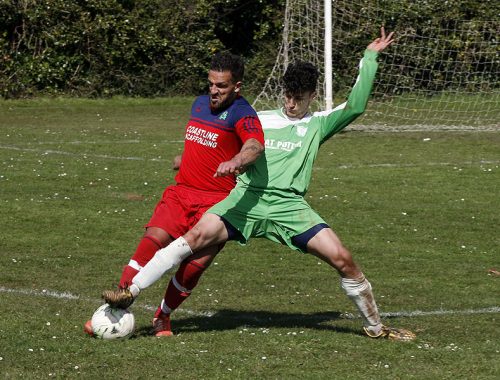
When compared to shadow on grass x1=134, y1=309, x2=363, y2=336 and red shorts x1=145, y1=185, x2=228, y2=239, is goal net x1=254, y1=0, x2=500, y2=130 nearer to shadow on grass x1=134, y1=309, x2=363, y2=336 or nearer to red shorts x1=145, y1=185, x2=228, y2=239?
shadow on grass x1=134, y1=309, x2=363, y2=336

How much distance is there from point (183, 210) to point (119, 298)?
0.92 metres

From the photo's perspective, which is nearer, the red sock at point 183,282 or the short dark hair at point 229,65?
the short dark hair at point 229,65

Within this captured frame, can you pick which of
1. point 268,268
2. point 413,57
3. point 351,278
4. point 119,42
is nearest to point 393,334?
point 351,278

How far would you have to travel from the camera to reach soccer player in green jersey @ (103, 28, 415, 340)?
7934 millimetres

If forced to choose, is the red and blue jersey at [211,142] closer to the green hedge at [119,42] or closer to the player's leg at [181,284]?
the player's leg at [181,284]

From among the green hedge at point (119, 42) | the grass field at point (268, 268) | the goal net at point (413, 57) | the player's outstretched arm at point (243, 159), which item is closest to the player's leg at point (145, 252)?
the grass field at point (268, 268)

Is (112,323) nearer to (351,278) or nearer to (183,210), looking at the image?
(183,210)

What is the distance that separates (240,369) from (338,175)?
914cm

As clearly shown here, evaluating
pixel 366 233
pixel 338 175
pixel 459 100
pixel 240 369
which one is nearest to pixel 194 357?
pixel 240 369

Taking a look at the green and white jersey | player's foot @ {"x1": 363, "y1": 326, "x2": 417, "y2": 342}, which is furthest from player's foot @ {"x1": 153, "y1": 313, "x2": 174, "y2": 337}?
player's foot @ {"x1": 363, "y1": 326, "x2": 417, "y2": 342}

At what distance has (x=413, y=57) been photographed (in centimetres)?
2223

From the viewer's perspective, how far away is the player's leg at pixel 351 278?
7926 mm

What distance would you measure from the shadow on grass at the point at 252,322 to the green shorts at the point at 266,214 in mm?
782

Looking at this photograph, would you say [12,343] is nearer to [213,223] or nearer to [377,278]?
[213,223]
